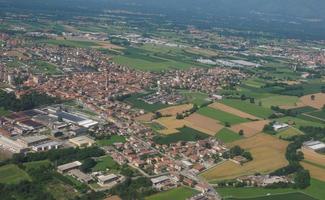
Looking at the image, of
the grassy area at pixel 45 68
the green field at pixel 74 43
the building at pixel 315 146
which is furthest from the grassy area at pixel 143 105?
the green field at pixel 74 43

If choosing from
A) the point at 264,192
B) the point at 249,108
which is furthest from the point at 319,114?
the point at 264,192

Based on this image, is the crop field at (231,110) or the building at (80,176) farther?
the crop field at (231,110)

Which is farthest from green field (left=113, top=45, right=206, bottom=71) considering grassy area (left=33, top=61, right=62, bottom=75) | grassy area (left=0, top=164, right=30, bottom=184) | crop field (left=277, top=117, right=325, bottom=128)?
grassy area (left=0, top=164, right=30, bottom=184)

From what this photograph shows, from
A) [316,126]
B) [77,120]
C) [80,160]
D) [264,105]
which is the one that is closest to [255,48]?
[264,105]

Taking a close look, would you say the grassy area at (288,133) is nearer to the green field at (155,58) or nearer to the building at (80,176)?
the building at (80,176)

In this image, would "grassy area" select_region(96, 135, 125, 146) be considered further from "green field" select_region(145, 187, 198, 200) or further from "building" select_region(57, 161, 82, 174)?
"green field" select_region(145, 187, 198, 200)

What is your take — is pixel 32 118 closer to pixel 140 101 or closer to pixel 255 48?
pixel 140 101
